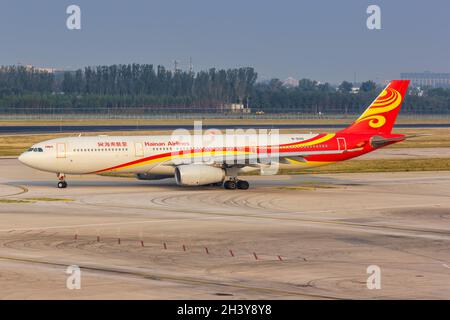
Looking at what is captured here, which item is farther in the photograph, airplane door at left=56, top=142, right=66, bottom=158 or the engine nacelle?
airplane door at left=56, top=142, right=66, bottom=158

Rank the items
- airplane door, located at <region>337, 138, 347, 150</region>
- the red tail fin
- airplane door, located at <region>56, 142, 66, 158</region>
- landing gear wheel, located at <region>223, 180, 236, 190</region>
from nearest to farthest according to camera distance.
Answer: airplane door, located at <region>56, 142, 66, 158</region> → landing gear wheel, located at <region>223, 180, 236, 190</region> → airplane door, located at <region>337, 138, 347, 150</region> → the red tail fin

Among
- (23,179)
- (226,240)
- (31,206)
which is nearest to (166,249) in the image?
(226,240)

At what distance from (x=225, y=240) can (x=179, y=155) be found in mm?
21757

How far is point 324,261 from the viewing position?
34531 millimetres

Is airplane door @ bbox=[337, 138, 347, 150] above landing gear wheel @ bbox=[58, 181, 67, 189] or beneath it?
above

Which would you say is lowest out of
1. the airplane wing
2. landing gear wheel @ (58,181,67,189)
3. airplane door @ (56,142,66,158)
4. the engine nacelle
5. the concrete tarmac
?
the concrete tarmac

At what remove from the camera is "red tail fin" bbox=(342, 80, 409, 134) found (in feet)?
216

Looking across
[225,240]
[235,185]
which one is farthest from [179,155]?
[225,240]

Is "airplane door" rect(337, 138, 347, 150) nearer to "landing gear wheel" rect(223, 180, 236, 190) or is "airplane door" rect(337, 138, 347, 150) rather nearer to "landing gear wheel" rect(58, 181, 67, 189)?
"landing gear wheel" rect(223, 180, 236, 190)

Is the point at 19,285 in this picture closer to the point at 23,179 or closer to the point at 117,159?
the point at 117,159

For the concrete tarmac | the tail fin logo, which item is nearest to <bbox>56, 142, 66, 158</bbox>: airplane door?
the concrete tarmac

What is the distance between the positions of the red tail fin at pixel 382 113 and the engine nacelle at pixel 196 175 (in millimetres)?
12123

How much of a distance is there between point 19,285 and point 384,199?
31.4m

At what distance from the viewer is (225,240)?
131 ft
